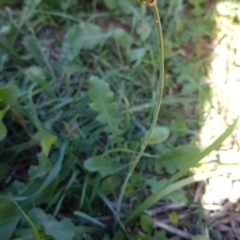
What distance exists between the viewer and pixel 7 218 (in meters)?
1.08

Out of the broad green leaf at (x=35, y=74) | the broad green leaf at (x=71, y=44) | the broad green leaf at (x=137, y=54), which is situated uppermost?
the broad green leaf at (x=71, y=44)

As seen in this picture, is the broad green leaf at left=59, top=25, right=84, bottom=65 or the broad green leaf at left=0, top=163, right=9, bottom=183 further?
the broad green leaf at left=59, top=25, right=84, bottom=65

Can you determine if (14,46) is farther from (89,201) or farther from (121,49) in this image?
(89,201)

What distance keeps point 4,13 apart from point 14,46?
111 millimetres

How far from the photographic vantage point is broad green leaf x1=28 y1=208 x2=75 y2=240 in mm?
1072

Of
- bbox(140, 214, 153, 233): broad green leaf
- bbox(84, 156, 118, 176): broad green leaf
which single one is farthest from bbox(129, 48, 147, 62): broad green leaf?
bbox(140, 214, 153, 233): broad green leaf

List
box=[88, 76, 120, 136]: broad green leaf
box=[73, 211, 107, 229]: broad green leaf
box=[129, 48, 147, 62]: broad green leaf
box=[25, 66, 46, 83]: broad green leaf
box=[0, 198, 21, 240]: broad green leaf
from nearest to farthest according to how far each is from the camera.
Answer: box=[0, 198, 21, 240]: broad green leaf
box=[73, 211, 107, 229]: broad green leaf
box=[88, 76, 120, 136]: broad green leaf
box=[25, 66, 46, 83]: broad green leaf
box=[129, 48, 147, 62]: broad green leaf

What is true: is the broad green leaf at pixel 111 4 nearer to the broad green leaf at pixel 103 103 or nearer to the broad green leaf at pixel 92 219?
the broad green leaf at pixel 103 103

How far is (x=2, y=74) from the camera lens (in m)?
1.49

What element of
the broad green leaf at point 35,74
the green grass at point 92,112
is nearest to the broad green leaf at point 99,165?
the green grass at point 92,112

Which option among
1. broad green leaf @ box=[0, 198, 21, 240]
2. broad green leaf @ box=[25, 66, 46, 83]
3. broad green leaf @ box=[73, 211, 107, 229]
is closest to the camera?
broad green leaf @ box=[0, 198, 21, 240]

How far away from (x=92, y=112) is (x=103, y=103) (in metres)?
0.12

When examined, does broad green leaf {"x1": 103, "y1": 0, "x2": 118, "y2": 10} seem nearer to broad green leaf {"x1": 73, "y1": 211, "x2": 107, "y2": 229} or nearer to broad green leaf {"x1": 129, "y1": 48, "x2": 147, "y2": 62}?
broad green leaf {"x1": 129, "y1": 48, "x2": 147, "y2": 62}

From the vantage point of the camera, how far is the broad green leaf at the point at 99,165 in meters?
1.23
